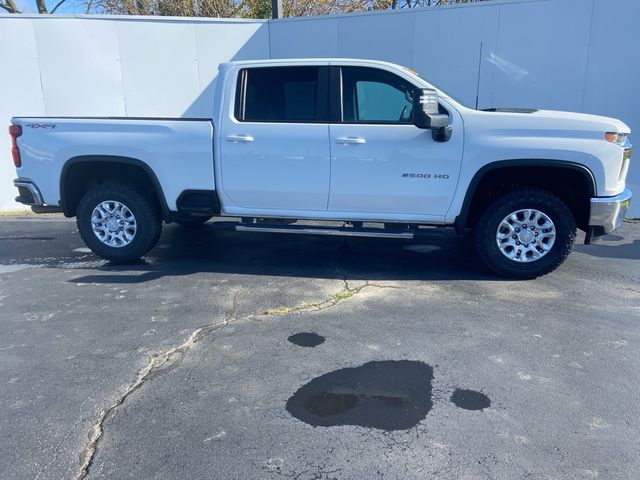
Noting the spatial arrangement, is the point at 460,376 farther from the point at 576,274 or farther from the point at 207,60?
the point at 207,60

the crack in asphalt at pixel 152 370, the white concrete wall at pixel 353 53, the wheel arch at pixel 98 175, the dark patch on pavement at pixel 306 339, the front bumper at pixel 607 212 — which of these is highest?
the white concrete wall at pixel 353 53

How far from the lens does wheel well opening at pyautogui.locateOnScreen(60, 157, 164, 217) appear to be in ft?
18.8

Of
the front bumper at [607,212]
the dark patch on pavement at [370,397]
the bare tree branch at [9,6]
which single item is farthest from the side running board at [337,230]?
the bare tree branch at [9,6]

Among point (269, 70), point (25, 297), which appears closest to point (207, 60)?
point (269, 70)

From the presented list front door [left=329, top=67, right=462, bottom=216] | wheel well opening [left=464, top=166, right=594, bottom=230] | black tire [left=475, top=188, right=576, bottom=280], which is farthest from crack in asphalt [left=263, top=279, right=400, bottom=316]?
wheel well opening [left=464, top=166, right=594, bottom=230]

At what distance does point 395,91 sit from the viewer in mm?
5184

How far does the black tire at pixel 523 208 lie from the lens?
4980 millimetres

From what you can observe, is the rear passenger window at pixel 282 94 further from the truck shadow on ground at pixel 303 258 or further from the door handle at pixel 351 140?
the truck shadow on ground at pixel 303 258

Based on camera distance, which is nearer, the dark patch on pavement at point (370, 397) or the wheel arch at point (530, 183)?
the dark patch on pavement at point (370, 397)

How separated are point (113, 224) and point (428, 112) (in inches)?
148

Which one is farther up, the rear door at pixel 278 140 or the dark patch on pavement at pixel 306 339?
the rear door at pixel 278 140

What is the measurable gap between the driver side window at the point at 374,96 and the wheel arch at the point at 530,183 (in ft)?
3.27

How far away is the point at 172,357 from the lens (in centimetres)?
367

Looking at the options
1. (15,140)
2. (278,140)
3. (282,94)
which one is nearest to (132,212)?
(15,140)
